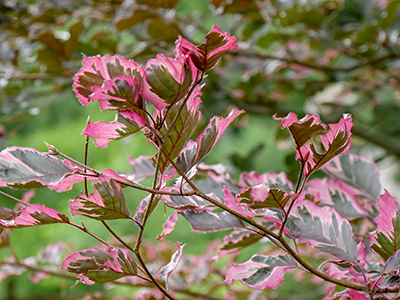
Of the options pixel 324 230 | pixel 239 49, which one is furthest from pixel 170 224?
pixel 239 49

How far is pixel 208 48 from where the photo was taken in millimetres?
273

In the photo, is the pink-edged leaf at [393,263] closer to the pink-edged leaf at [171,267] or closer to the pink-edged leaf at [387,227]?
the pink-edged leaf at [387,227]

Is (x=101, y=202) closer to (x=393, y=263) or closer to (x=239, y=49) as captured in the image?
(x=393, y=263)

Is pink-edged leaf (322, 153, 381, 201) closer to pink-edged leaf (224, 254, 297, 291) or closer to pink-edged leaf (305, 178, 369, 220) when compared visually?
pink-edged leaf (305, 178, 369, 220)

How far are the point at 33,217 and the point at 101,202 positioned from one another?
51 mm

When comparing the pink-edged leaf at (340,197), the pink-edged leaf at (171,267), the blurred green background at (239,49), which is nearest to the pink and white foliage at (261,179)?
the pink-edged leaf at (340,197)

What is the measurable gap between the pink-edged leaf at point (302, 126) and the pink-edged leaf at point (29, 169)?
0.15 m

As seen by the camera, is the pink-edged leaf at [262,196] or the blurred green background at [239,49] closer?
the pink-edged leaf at [262,196]

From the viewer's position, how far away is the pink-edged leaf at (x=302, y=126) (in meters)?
0.27

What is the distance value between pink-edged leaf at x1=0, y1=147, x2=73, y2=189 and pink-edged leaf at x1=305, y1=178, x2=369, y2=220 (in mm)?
268

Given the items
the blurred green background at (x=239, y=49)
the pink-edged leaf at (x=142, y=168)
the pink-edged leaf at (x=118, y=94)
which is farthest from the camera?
the blurred green background at (x=239, y=49)

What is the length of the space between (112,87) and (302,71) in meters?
0.97

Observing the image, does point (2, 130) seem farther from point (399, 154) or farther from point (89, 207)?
point (399, 154)

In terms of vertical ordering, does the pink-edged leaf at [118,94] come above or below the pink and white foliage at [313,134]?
above
